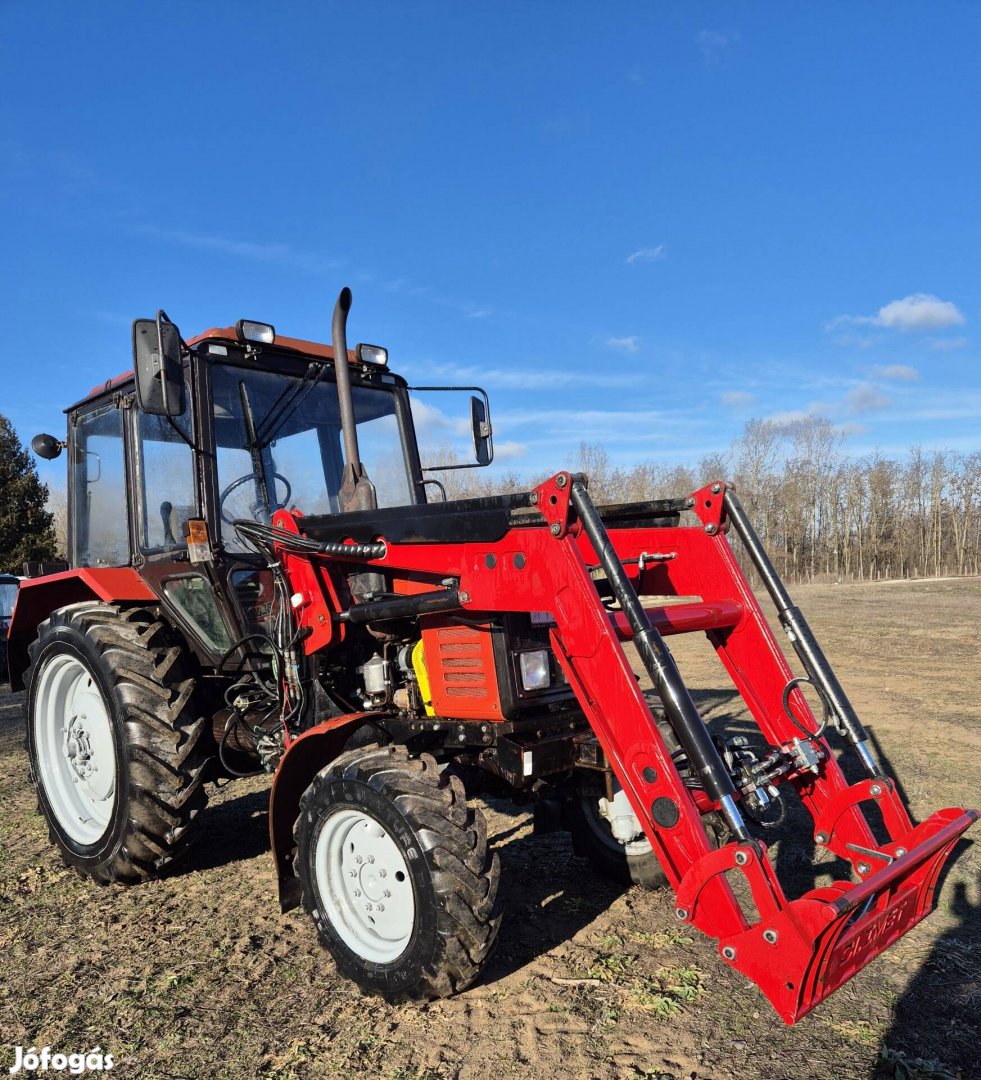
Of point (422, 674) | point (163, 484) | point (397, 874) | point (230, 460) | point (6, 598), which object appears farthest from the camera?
point (6, 598)

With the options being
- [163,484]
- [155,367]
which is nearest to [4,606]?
[163,484]

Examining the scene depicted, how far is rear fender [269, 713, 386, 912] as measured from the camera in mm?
3289

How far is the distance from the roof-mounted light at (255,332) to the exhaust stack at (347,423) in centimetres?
61

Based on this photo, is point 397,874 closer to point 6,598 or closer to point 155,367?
point 155,367

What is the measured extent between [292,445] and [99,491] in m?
1.33

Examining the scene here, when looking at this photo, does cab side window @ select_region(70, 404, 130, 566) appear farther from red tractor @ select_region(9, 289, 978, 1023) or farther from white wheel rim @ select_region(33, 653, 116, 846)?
white wheel rim @ select_region(33, 653, 116, 846)

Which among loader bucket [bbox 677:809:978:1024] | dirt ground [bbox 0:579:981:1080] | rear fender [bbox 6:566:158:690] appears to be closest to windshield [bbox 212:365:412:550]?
rear fender [bbox 6:566:158:690]

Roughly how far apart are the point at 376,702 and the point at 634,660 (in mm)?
9022

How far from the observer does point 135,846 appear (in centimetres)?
379

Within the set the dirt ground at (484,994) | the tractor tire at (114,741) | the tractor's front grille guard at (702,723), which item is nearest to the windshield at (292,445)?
the tractor tire at (114,741)

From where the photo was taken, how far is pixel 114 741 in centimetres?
385

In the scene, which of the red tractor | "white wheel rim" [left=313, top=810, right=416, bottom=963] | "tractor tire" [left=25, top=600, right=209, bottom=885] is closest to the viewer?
the red tractor

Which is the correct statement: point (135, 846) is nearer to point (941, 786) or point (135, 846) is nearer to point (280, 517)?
point (280, 517)

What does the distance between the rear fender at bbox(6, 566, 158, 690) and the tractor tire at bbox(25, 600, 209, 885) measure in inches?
4.5
